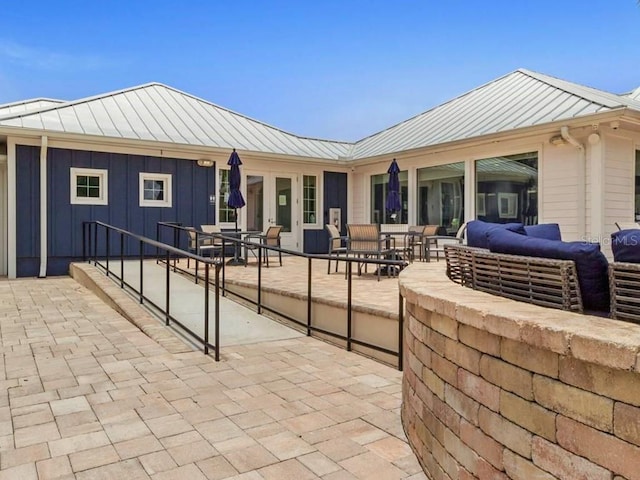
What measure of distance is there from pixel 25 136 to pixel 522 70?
9.61 meters

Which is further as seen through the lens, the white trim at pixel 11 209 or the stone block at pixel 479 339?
the white trim at pixel 11 209

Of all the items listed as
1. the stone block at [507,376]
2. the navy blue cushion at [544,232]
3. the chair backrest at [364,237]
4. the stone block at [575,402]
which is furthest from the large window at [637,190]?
the stone block at [575,402]

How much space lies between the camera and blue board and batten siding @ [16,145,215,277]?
8414mm

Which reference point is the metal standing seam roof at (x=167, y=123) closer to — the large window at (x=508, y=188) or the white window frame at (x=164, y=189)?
the white window frame at (x=164, y=189)

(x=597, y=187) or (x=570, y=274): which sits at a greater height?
(x=597, y=187)

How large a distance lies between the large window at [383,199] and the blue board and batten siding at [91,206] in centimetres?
359

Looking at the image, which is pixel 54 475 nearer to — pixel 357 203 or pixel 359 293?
pixel 359 293

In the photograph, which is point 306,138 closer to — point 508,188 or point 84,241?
point 508,188

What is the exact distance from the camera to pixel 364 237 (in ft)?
22.3

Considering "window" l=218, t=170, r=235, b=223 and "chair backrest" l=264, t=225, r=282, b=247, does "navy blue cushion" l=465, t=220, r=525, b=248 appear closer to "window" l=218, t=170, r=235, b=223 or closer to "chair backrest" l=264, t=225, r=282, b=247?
"chair backrest" l=264, t=225, r=282, b=247

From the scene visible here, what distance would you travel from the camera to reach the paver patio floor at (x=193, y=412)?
7.38ft

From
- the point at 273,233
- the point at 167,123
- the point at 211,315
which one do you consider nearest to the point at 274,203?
the point at 273,233

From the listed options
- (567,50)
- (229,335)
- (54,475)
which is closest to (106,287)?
(229,335)

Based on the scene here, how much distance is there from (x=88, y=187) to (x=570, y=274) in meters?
8.89
